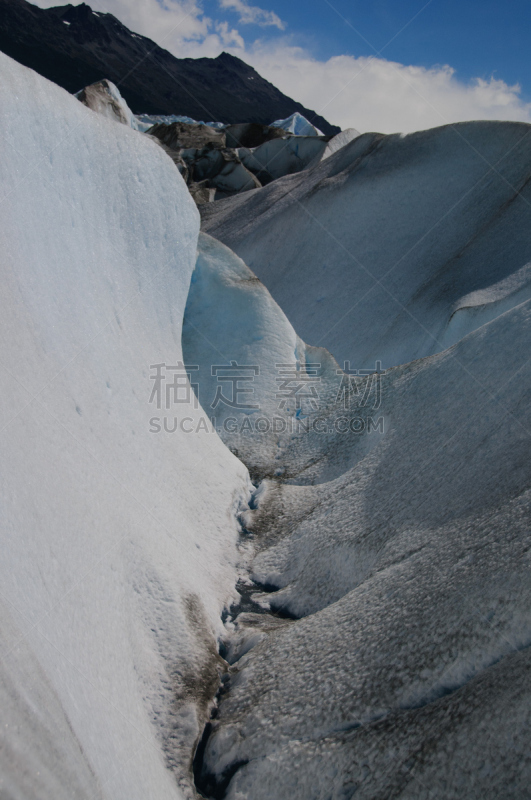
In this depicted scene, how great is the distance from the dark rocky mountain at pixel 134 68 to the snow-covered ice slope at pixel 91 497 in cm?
4171

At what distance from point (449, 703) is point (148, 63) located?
59290 mm

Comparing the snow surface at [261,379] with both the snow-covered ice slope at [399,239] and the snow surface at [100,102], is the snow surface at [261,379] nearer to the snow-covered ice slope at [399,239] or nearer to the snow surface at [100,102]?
the snow-covered ice slope at [399,239]

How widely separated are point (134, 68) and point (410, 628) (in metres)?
55.7

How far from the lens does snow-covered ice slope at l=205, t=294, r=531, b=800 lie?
209 centimetres

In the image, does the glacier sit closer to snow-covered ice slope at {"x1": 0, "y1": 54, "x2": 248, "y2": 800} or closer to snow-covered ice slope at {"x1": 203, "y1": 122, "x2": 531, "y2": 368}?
snow-covered ice slope at {"x1": 0, "y1": 54, "x2": 248, "y2": 800}

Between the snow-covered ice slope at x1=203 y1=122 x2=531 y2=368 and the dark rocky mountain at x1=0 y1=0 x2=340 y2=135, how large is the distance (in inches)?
1366

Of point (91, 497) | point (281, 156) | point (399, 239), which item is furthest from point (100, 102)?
point (281, 156)

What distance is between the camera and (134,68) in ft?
158

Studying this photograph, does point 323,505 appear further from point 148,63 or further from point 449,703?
point 148,63

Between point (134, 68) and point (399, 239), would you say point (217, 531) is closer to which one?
point (399, 239)

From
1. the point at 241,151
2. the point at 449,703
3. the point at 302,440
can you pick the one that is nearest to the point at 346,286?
the point at 302,440

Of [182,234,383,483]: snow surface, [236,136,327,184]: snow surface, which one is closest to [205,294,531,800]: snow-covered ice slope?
[182,234,383,483]: snow surface

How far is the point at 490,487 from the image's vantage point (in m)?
3.23

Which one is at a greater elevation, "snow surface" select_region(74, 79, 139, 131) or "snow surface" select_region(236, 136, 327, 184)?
"snow surface" select_region(236, 136, 327, 184)
